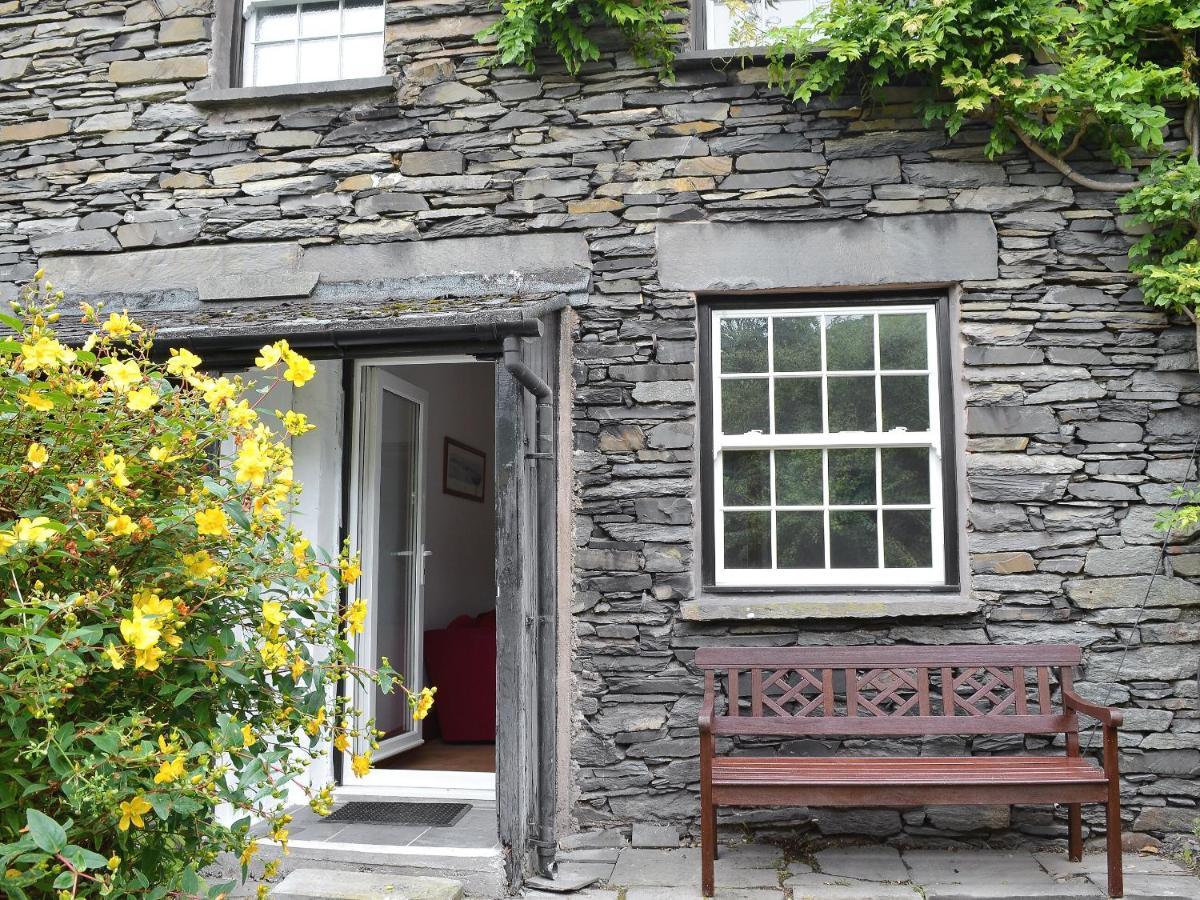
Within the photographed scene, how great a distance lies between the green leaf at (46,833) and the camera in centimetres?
185

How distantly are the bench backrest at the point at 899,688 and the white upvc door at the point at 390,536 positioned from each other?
6.72 feet

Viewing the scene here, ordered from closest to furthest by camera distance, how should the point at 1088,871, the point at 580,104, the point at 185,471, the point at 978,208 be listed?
the point at 185,471 < the point at 1088,871 < the point at 978,208 < the point at 580,104

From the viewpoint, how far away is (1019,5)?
172 inches

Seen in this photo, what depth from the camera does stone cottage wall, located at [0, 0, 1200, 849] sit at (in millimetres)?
4438

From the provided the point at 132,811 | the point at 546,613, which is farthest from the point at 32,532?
the point at 546,613

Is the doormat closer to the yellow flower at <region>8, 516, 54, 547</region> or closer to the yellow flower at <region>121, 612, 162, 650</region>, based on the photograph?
the yellow flower at <region>121, 612, 162, 650</region>

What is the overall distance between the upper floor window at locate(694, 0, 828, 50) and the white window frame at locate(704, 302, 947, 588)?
151 centimetres

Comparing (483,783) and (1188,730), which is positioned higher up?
(1188,730)

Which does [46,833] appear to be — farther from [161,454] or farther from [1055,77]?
[1055,77]

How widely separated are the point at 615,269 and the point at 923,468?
1847 millimetres

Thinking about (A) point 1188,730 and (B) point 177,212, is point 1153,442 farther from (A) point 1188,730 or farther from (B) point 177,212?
(B) point 177,212

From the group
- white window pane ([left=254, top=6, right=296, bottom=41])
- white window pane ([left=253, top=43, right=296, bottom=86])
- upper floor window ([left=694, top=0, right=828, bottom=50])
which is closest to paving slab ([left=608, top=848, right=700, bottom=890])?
upper floor window ([left=694, top=0, right=828, bottom=50])

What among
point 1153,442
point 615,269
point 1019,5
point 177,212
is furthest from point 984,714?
point 177,212

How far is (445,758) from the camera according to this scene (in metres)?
5.61
